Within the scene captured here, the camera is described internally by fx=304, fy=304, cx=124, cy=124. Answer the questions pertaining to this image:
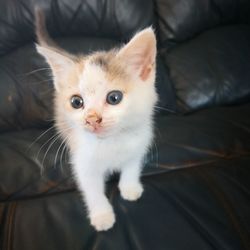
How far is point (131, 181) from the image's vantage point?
3.20 feet

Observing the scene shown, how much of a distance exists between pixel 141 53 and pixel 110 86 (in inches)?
5.0

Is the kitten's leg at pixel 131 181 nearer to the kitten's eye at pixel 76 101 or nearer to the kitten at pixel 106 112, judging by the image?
the kitten at pixel 106 112

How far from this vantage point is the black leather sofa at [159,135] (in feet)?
2.64

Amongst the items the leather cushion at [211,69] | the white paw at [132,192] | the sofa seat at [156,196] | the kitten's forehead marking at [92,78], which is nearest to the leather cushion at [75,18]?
the leather cushion at [211,69]

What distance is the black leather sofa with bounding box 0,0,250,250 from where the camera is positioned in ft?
2.64

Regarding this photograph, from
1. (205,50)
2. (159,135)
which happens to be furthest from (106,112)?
(205,50)

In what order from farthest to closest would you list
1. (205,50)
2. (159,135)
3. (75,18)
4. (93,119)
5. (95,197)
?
(205,50) → (75,18) → (159,135) → (95,197) → (93,119)

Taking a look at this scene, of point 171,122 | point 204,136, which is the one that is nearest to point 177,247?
point 204,136

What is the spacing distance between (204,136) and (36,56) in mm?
888

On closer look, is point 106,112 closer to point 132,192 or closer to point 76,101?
point 76,101

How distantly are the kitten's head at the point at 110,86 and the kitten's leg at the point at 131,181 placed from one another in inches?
6.8

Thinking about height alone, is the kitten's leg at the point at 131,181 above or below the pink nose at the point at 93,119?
below

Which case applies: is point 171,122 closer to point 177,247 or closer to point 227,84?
point 227,84

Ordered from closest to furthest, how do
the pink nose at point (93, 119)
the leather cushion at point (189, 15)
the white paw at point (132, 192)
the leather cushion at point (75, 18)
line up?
the pink nose at point (93, 119), the white paw at point (132, 192), the leather cushion at point (75, 18), the leather cushion at point (189, 15)
